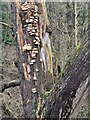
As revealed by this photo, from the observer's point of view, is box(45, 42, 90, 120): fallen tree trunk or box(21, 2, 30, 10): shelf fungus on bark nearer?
box(45, 42, 90, 120): fallen tree trunk

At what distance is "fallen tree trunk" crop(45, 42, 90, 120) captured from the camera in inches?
50.2

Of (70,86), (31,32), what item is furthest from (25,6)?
(70,86)

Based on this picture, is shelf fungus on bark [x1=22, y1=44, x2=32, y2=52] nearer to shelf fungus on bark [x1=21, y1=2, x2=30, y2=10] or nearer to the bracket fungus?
the bracket fungus

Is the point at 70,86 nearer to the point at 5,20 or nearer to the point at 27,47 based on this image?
the point at 27,47

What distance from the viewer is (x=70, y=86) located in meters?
1.29

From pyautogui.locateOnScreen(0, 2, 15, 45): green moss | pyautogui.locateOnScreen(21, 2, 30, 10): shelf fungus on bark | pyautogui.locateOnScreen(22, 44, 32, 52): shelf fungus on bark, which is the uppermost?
pyautogui.locateOnScreen(21, 2, 30, 10): shelf fungus on bark

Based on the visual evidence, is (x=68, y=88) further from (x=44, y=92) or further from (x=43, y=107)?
(x=44, y=92)

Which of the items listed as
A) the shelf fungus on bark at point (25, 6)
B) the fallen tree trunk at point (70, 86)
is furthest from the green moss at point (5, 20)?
the fallen tree trunk at point (70, 86)

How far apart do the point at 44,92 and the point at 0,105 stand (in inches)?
144

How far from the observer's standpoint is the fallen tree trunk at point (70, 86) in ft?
4.18

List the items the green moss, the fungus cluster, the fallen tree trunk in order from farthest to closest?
the green moss
the fungus cluster
the fallen tree trunk

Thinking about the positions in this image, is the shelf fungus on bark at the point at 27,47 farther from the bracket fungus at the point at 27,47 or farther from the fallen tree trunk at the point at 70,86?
the fallen tree trunk at the point at 70,86

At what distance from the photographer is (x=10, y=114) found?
522 cm

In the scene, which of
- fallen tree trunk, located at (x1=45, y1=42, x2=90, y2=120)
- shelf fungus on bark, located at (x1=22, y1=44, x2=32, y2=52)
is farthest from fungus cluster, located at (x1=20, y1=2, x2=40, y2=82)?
fallen tree trunk, located at (x1=45, y1=42, x2=90, y2=120)
